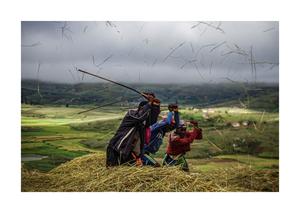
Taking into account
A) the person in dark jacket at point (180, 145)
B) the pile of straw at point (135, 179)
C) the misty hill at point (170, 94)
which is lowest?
the pile of straw at point (135, 179)

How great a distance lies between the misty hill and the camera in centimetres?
650

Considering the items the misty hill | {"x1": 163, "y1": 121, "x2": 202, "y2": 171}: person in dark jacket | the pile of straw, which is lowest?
the pile of straw

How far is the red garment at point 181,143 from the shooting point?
6.51 meters

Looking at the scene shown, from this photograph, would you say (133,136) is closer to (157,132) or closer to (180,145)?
(157,132)

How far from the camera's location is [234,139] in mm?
6543

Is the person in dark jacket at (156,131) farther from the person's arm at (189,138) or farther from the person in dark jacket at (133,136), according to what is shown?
the person's arm at (189,138)

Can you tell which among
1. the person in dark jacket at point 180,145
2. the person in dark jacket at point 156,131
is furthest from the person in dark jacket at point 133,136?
the person in dark jacket at point 180,145

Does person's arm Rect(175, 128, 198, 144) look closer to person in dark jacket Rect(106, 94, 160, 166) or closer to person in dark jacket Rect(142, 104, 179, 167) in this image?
person in dark jacket Rect(142, 104, 179, 167)

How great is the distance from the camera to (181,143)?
21.4 feet

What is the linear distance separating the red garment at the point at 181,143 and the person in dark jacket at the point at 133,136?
311 mm

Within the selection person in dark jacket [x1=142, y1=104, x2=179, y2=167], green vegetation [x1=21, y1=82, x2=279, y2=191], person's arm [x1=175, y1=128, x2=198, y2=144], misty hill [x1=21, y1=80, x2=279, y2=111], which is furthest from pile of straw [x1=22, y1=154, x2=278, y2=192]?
misty hill [x1=21, y1=80, x2=279, y2=111]

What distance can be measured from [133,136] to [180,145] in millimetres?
537

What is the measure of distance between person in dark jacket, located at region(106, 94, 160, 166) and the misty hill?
0.12m

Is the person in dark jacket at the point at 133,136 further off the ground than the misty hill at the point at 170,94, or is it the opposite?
the misty hill at the point at 170,94
